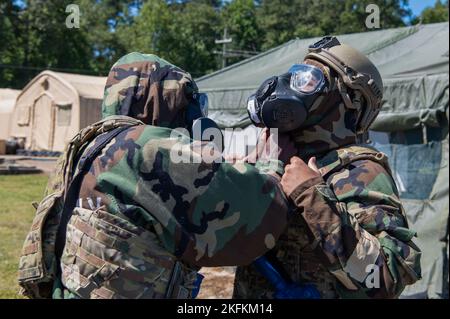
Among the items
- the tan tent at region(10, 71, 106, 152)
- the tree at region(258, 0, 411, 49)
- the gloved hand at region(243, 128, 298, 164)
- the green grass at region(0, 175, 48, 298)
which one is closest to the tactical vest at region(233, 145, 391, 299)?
the gloved hand at region(243, 128, 298, 164)

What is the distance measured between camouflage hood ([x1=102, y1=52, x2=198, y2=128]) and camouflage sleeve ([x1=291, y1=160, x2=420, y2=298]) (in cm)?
44

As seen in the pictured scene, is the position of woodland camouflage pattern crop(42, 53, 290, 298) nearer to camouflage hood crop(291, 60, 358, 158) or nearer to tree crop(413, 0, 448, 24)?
camouflage hood crop(291, 60, 358, 158)

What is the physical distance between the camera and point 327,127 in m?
1.92

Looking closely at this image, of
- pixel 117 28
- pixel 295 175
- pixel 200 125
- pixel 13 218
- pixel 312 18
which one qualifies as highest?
pixel 117 28

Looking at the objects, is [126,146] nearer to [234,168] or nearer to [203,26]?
[234,168]

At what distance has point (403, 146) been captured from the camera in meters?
5.41

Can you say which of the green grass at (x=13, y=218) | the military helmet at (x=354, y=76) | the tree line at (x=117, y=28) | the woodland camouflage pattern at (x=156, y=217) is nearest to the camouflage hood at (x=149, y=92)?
the woodland camouflage pattern at (x=156, y=217)

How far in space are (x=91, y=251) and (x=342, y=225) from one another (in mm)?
699

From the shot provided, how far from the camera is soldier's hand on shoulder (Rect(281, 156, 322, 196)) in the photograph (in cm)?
161

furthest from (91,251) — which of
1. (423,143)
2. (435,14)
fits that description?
(435,14)

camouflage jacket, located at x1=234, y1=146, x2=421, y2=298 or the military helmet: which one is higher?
the military helmet

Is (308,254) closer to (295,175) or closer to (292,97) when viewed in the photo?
(295,175)

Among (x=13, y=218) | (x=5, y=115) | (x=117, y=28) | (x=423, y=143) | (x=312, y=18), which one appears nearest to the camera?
(x=423, y=143)

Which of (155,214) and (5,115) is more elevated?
(155,214)
